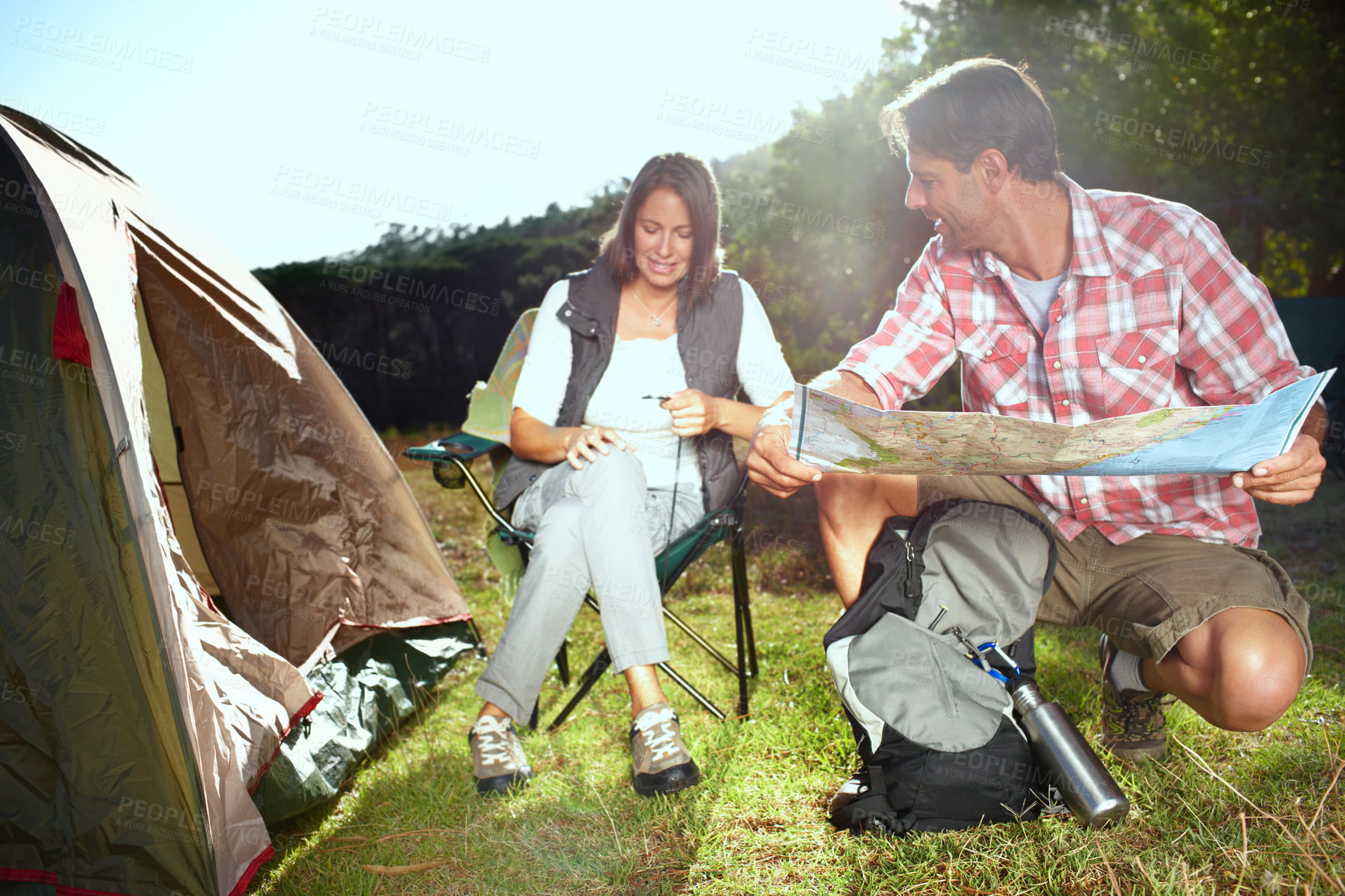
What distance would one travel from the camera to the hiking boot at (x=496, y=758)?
1.80 meters

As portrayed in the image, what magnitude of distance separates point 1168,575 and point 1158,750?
0.42 meters

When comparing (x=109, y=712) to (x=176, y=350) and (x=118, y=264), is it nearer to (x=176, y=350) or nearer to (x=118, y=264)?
(x=118, y=264)

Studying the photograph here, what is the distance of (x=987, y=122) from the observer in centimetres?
162

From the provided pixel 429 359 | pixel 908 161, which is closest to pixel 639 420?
pixel 908 161

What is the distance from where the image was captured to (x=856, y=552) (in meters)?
1.63

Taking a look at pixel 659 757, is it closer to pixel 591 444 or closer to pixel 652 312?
pixel 591 444

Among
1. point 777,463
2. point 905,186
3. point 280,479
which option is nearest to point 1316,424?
point 777,463

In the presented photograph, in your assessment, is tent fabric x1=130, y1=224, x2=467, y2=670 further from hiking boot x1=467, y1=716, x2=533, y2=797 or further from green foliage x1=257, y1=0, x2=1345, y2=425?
green foliage x1=257, y1=0, x2=1345, y2=425

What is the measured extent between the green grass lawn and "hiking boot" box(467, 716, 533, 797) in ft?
0.12

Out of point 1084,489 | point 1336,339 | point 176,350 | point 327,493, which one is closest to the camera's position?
point 1084,489

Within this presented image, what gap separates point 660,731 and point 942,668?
631mm

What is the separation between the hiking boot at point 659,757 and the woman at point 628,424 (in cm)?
3

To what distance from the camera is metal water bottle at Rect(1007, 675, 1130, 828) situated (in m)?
1.37

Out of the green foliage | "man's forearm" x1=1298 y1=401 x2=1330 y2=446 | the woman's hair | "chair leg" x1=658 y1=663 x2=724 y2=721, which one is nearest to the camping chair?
"chair leg" x1=658 y1=663 x2=724 y2=721
